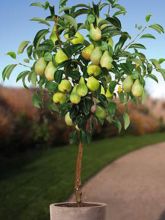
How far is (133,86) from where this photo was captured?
516 centimetres

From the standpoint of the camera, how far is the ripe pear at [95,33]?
5121mm

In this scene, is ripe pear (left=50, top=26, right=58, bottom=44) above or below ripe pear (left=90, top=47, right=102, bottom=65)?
above

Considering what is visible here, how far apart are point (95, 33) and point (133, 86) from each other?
605 mm

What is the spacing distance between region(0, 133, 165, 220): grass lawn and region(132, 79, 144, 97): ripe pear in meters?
4.75

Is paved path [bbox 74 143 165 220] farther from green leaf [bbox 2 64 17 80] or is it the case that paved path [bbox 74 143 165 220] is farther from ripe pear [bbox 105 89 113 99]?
green leaf [bbox 2 64 17 80]

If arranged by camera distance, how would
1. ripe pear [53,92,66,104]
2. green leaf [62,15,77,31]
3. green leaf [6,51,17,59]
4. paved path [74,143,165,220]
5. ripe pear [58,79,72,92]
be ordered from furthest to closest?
paved path [74,143,165,220], green leaf [6,51,17,59], ripe pear [53,92,66,104], ripe pear [58,79,72,92], green leaf [62,15,77,31]

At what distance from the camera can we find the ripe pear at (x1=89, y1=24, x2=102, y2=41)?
5.12 meters

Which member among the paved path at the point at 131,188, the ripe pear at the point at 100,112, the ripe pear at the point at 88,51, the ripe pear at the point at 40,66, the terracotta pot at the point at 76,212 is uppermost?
the ripe pear at the point at 88,51

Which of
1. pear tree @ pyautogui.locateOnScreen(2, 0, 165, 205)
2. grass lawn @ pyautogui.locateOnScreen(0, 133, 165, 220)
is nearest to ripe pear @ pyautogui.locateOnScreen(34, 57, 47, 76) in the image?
pear tree @ pyautogui.locateOnScreen(2, 0, 165, 205)

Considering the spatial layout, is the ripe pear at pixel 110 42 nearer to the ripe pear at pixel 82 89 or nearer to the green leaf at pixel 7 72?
the ripe pear at pixel 82 89

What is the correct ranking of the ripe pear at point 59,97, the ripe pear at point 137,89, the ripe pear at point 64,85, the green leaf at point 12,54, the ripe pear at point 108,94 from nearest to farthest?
the ripe pear at point 137,89 → the ripe pear at point 64,85 → the ripe pear at point 59,97 → the ripe pear at point 108,94 → the green leaf at point 12,54

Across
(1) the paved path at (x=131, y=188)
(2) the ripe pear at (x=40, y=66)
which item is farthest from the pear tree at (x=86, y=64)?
(1) the paved path at (x=131, y=188)

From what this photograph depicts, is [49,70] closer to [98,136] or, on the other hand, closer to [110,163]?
[110,163]

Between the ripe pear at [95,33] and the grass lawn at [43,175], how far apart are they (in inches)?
192
